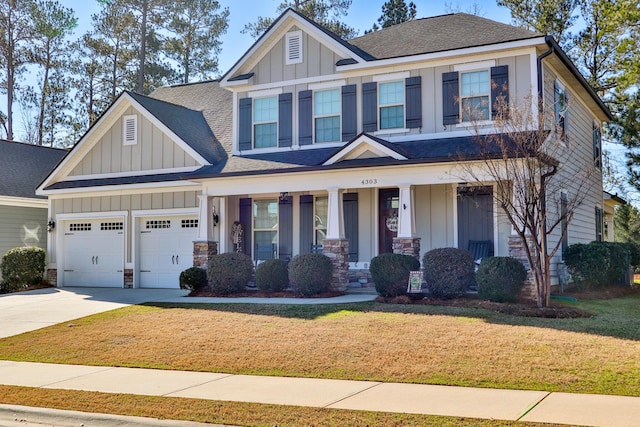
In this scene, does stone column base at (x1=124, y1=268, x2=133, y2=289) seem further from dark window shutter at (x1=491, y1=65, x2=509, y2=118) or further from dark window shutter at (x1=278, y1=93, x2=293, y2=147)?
dark window shutter at (x1=491, y1=65, x2=509, y2=118)

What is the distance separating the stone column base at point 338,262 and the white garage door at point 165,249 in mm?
5068

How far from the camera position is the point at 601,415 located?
268 inches

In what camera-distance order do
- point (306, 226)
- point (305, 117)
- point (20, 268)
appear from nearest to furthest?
point (306, 226), point (305, 117), point (20, 268)

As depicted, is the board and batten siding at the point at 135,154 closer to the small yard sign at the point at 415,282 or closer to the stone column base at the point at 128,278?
the stone column base at the point at 128,278

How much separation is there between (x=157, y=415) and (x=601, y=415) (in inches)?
181

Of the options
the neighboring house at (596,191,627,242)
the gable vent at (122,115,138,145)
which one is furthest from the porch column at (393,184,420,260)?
the neighboring house at (596,191,627,242)

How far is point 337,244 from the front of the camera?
1692 cm

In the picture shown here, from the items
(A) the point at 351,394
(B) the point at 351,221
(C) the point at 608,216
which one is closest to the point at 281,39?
(B) the point at 351,221

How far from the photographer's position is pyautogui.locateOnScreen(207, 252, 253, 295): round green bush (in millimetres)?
17156

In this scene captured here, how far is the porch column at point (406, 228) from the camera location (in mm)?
16109

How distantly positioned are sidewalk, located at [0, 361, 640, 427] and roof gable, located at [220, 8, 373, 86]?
11.5 m

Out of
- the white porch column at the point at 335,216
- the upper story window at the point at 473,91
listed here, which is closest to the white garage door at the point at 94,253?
the white porch column at the point at 335,216

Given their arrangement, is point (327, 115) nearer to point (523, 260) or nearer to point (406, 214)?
point (406, 214)

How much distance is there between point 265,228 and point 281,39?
5.48 m
